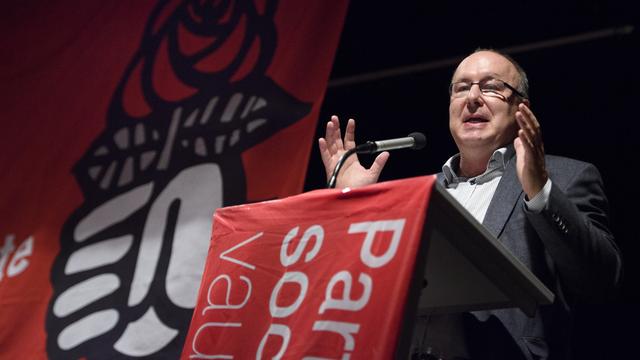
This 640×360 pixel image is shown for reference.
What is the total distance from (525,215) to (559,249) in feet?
0.38

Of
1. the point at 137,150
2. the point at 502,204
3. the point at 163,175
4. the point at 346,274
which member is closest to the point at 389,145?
the point at 502,204

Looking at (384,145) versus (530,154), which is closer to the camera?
(530,154)

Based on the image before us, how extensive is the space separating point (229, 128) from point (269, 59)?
11.9 inches

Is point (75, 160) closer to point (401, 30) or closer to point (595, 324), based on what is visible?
point (401, 30)

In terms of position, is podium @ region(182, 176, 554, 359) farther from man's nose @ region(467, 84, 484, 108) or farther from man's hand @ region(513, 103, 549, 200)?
man's nose @ region(467, 84, 484, 108)

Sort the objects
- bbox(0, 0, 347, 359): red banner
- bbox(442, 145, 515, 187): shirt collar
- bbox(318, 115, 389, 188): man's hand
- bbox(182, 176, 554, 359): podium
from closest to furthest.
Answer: bbox(182, 176, 554, 359): podium → bbox(318, 115, 389, 188): man's hand → bbox(442, 145, 515, 187): shirt collar → bbox(0, 0, 347, 359): red banner

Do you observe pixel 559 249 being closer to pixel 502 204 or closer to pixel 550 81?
pixel 502 204

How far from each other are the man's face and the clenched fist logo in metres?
0.81

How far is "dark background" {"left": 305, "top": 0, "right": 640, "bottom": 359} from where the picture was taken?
3332 mm

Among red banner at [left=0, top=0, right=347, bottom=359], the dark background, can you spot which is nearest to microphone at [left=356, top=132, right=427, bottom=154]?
red banner at [left=0, top=0, right=347, bottom=359]

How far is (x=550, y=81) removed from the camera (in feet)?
11.8

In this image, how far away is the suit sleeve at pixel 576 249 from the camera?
5.17 feet

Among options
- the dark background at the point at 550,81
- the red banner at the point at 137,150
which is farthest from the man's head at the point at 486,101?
the dark background at the point at 550,81

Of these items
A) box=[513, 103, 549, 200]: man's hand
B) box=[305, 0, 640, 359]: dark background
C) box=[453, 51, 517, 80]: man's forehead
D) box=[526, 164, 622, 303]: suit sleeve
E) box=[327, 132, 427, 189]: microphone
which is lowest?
box=[526, 164, 622, 303]: suit sleeve
